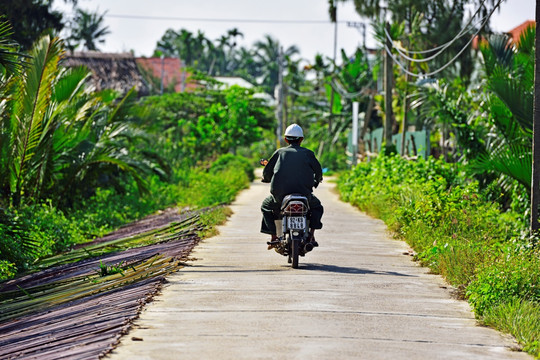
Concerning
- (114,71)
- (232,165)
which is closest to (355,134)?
(232,165)

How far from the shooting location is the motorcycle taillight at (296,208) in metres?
10.5

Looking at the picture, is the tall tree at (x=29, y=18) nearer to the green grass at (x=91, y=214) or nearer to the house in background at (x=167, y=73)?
the green grass at (x=91, y=214)

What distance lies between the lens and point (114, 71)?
36.1 metres

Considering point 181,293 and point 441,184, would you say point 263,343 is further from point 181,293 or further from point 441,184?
point 441,184

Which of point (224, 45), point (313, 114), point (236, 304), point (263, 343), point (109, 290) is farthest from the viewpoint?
point (224, 45)

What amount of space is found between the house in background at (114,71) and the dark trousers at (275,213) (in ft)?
81.6

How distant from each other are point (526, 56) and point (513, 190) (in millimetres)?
2697

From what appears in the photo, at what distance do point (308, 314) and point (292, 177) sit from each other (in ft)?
11.1

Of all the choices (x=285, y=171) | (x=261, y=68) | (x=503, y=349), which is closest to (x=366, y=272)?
(x=285, y=171)

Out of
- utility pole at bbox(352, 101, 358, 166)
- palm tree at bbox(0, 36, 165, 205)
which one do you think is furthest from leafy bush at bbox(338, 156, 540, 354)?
utility pole at bbox(352, 101, 358, 166)

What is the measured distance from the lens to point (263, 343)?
21.5 ft

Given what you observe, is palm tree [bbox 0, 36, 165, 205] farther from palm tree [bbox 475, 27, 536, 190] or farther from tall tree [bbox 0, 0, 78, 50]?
palm tree [bbox 475, 27, 536, 190]

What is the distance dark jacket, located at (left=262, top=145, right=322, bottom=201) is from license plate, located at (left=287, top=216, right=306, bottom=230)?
0.39 m

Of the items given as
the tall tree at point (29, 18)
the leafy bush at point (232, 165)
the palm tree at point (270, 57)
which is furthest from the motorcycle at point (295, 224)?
the palm tree at point (270, 57)
